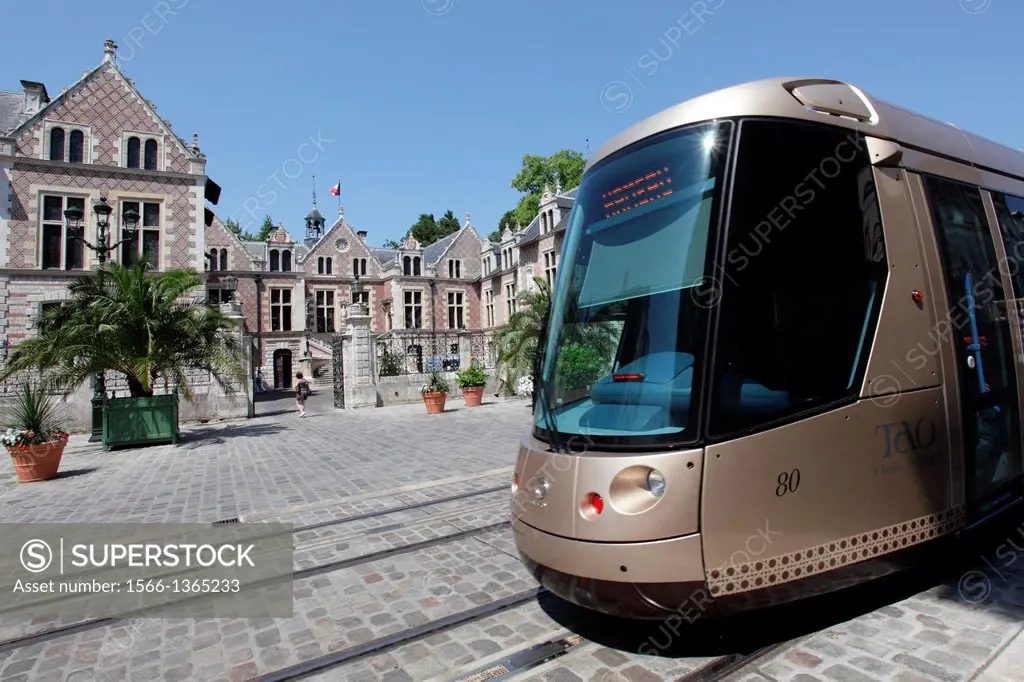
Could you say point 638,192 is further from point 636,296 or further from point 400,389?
point 400,389

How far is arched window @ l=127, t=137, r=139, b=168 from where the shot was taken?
24.7 metres

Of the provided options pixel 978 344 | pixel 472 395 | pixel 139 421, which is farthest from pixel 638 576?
pixel 472 395

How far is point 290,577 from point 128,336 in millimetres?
10680

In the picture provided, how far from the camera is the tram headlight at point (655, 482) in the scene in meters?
2.68

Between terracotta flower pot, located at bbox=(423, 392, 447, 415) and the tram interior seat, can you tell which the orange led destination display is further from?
terracotta flower pot, located at bbox=(423, 392, 447, 415)

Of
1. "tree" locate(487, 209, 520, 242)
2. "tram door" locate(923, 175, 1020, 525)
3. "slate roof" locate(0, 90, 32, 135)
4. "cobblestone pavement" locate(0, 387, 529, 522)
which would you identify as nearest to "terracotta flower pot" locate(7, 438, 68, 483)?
"cobblestone pavement" locate(0, 387, 529, 522)

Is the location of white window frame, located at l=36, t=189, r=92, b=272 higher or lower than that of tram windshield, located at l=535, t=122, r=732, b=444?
higher

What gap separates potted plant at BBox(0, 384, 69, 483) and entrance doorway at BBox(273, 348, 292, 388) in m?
31.3

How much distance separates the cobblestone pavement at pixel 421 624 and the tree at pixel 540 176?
41.3 m

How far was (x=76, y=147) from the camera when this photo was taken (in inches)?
944

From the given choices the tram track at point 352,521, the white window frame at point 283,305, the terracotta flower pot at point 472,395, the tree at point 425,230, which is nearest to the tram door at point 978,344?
the tram track at point 352,521

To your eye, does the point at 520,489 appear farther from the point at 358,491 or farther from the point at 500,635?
the point at 358,491

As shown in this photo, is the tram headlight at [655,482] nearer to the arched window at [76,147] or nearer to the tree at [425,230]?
the arched window at [76,147]

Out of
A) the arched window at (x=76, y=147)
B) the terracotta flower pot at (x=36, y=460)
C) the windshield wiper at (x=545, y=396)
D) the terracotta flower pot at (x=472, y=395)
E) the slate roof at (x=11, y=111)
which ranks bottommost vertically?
the terracotta flower pot at (x=36, y=460)
